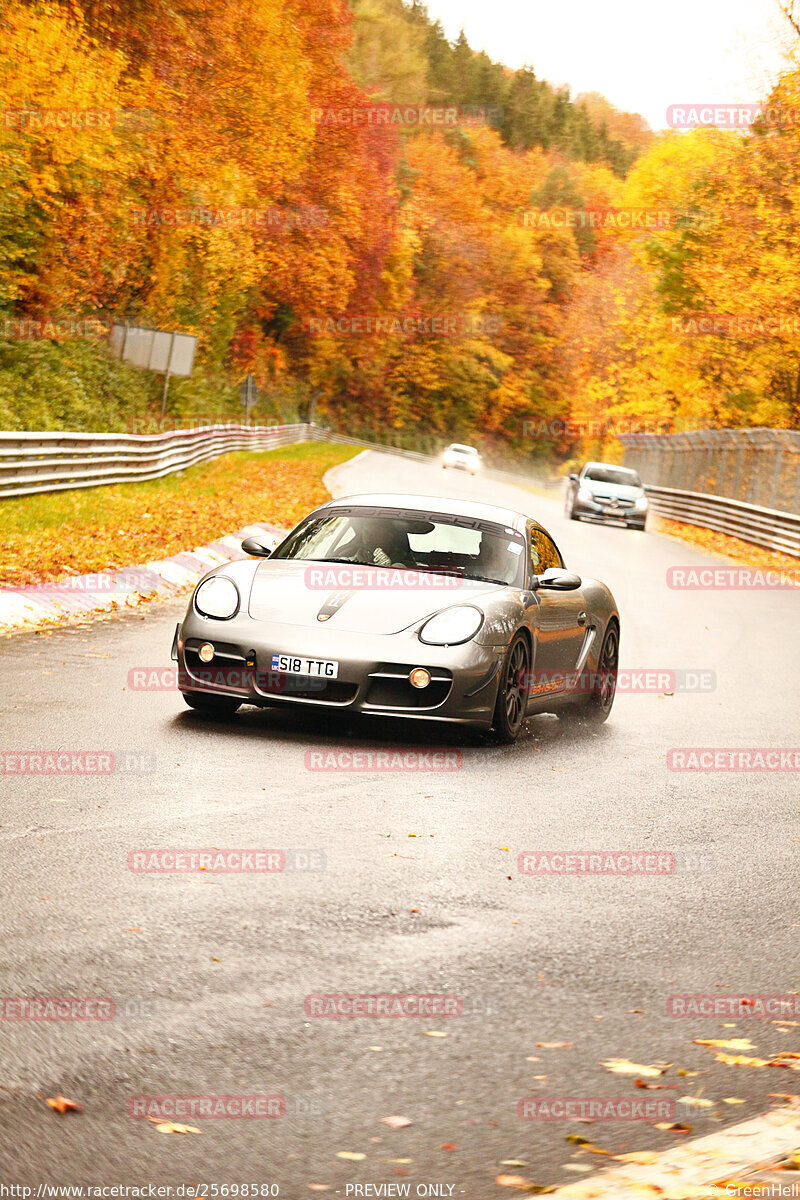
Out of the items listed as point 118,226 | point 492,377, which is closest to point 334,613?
point 118,226

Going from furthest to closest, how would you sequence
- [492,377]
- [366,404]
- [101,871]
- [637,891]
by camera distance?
[492,377]
[366,404]
[637,891]
[101,871]

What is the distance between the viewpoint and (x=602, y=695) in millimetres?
11445

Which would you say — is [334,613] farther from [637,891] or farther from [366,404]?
[366,404]

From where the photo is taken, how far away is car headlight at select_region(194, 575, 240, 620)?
30.3 feet

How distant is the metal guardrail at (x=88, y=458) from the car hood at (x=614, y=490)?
957 cm

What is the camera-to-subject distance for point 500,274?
101m

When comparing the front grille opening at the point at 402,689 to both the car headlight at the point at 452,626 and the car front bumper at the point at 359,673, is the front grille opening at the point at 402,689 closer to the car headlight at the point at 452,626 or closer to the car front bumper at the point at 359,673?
the car front bumper at the point at 359,673

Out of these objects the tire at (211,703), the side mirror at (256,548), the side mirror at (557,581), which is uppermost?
the side mirror at (557,581)

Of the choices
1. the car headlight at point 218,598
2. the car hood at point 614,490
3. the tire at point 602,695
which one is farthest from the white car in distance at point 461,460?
the car headlight at point 218,598

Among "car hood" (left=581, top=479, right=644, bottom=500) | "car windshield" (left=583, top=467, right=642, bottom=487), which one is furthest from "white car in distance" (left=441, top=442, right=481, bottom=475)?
"car hood" (left=581, top=479, right=644, bottom=500)

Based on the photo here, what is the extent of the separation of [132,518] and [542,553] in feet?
41.8

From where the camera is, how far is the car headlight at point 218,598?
9250 mm

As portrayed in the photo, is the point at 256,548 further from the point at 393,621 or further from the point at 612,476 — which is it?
the point at 612,476

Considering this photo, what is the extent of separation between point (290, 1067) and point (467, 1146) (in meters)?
0.58
